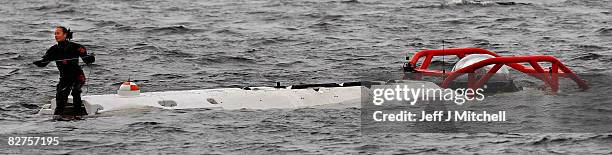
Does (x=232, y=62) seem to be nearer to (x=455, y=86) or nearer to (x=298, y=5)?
(x=455, y=86)

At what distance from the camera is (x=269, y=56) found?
33469 millimetres

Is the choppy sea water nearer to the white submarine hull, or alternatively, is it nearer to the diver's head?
the white submarine hull

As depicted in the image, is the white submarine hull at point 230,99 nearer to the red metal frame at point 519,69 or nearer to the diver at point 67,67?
the diver at point 67,67

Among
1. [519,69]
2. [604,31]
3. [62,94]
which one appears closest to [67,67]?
[62,94]

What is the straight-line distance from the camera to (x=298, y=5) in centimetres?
4691

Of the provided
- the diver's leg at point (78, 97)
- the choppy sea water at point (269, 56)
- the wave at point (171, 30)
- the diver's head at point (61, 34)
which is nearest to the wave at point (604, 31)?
the choppy sea water at point (269, 56)

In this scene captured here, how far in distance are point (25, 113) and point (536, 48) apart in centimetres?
1626

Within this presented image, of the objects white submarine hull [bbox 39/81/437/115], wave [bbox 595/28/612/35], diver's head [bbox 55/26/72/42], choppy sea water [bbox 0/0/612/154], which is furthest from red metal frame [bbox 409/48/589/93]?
wave [bbox 595/28/612/35]

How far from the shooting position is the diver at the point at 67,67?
71.8ft

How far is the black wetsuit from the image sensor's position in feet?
72.0

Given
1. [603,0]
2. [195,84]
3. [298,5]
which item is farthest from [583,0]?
[195,84]

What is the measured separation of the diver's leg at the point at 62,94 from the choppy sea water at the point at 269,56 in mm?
367

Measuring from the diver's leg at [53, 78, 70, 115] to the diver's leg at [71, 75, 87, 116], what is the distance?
11 centimetres

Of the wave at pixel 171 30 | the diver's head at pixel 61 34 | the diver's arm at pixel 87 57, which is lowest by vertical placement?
the diver's arm at pixel 87 57
